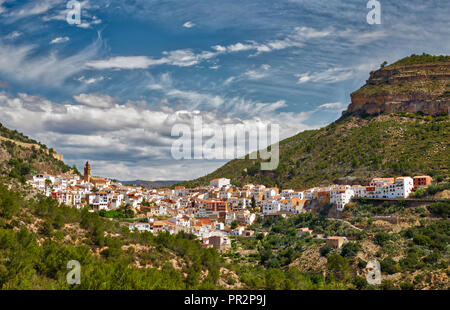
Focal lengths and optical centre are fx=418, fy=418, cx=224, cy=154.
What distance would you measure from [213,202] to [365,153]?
949 inches

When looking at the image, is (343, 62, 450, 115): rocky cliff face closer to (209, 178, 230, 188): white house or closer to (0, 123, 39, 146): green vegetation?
(209, 178, 230, 188): white house

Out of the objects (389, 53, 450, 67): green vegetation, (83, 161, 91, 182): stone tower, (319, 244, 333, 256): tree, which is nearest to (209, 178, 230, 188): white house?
(83, 161, 91, 182): stone tower

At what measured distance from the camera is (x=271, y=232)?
48.5 m

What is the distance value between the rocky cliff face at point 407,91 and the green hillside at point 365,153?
1826 mm

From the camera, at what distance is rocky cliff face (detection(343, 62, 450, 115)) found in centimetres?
6962

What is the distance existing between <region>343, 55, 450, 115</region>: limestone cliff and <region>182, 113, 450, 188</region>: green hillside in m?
2.00

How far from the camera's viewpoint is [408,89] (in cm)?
7281

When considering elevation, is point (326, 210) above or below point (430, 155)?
below

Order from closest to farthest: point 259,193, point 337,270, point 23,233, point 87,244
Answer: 1. point 23,233
2. point 87,244
3. point 337,270
4. point 259,193

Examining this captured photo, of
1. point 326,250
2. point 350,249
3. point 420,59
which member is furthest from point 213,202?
point 420,59

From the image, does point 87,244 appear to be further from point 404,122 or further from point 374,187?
point 404,122

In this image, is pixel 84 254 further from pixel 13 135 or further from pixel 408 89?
pixel 408 89
